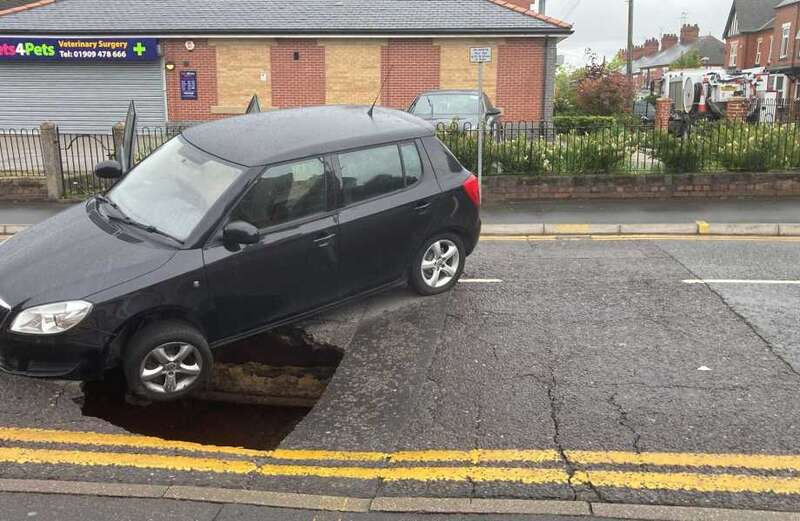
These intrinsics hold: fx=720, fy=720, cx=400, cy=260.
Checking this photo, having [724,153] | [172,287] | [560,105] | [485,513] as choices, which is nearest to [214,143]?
[172,287]

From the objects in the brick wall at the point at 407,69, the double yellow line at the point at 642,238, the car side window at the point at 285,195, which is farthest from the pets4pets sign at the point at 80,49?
the car side window at the point at 285,195

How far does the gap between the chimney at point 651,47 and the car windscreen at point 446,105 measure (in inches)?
3256

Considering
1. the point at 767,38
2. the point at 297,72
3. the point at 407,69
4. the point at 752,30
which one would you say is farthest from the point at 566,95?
the point at 752,30

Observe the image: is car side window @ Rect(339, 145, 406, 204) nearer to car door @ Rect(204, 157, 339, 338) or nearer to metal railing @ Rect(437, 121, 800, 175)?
car door @ Rect(204, 157, 339, 338)

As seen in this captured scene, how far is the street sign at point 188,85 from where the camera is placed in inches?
898

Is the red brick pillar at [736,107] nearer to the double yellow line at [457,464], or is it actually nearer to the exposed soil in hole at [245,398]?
the exposed soil in hole at [245,398]

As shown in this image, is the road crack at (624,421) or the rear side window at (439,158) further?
the rear side window at (439,158)

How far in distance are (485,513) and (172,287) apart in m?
2.39

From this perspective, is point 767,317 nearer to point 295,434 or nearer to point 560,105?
point 295,434

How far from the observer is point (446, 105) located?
15.6 m

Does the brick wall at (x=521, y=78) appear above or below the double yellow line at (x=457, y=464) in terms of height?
above

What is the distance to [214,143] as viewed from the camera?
17.9ft

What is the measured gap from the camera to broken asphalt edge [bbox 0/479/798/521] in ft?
10.8

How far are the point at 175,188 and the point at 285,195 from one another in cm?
81
